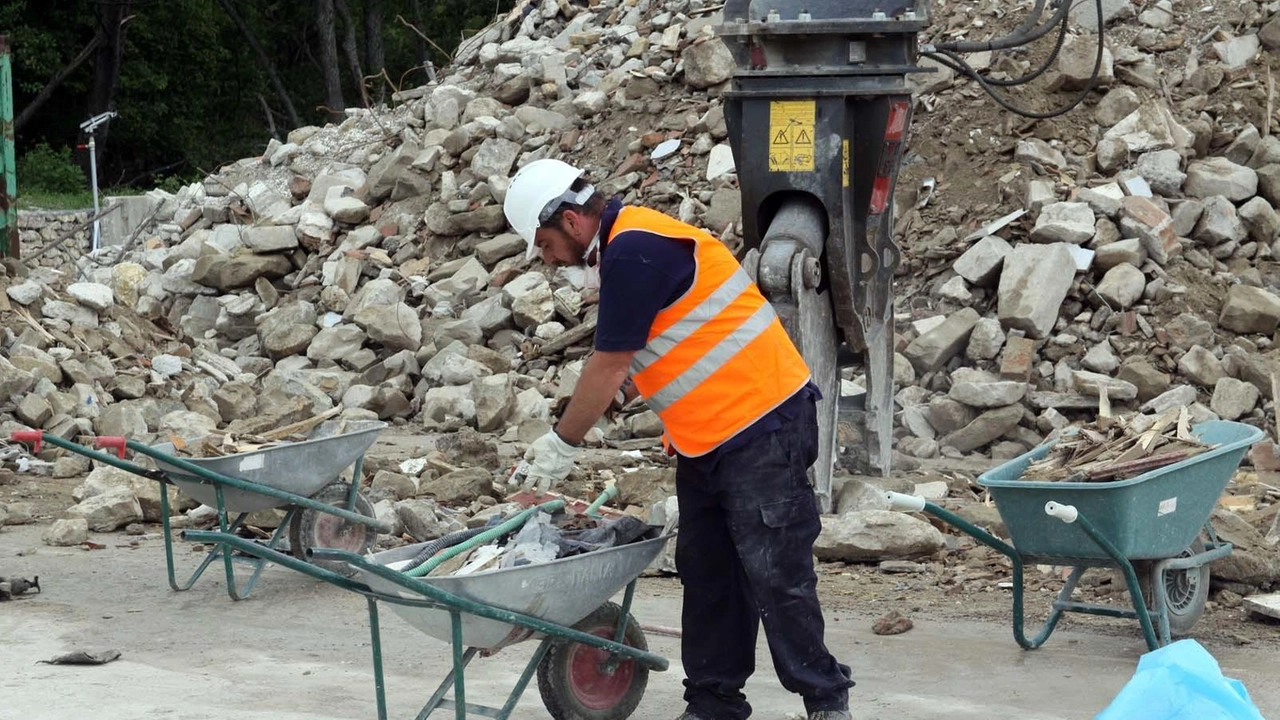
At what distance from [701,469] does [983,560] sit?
278 centimetres

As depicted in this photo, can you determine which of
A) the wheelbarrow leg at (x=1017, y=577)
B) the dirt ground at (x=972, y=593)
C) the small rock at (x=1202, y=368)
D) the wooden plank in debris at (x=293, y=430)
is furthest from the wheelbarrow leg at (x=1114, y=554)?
the small rock at (x=1202, y=368)

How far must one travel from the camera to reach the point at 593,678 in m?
4.54

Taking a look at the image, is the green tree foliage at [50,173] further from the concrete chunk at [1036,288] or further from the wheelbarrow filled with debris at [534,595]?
the wheelbarrow filled with debris at [534,595]

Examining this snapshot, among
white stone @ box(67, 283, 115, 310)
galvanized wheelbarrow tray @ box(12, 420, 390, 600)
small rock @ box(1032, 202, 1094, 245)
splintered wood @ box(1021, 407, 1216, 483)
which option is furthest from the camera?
white stone @ box(67, 283, 115, 310)

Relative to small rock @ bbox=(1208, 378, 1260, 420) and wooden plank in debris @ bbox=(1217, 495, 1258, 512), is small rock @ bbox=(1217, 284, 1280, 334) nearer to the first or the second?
small rock @ bbox=(1208, 378, 1260, 420)

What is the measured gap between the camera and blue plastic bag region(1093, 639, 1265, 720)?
1.87m

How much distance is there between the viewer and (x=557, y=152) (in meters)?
12.5

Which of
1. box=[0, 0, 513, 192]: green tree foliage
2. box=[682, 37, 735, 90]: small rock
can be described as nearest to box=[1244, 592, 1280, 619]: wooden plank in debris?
box=[682, 37, 735, 90]: small rock

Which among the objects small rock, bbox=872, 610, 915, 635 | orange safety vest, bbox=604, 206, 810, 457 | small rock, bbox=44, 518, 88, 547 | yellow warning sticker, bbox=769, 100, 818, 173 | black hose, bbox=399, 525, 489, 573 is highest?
yellow warning sticker, bbox=769, 100, 818, 173

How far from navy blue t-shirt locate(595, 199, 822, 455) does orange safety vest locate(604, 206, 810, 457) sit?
0.03 m

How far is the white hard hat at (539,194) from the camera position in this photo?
13.8 ft

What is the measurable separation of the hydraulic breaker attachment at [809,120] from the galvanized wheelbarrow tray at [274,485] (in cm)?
190

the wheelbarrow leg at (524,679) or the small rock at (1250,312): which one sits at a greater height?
the wheelbarrow leg at (524,679)

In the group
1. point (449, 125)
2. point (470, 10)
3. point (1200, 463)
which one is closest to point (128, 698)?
point (1200, 463)
